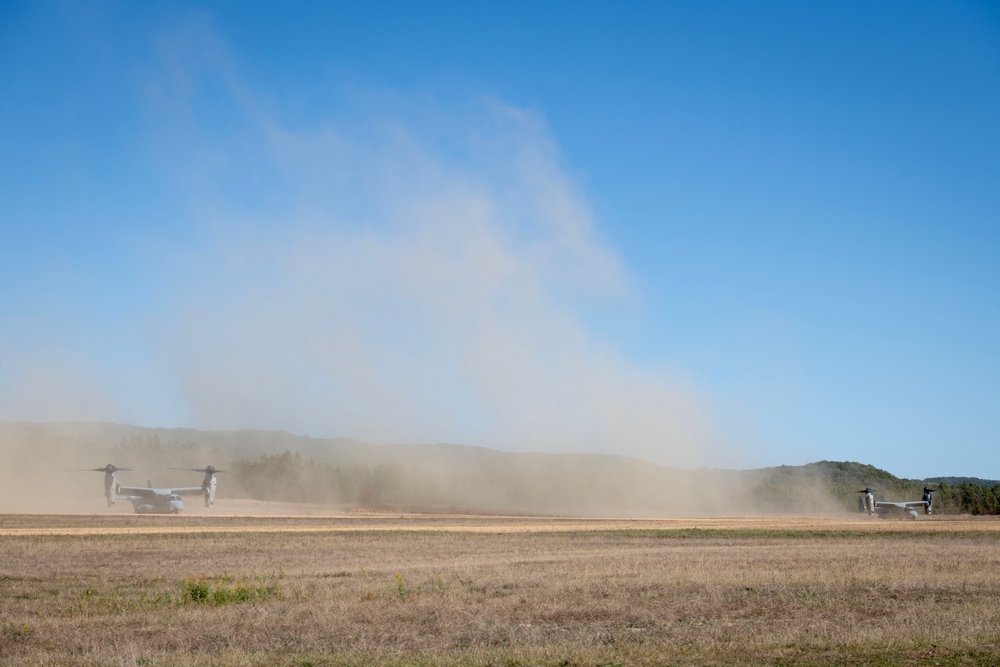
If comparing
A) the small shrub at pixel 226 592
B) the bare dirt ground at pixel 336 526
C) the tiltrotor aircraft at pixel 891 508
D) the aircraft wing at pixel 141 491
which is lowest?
the tiltrotor aircraft at pixel 891 508

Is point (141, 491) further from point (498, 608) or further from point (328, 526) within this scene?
point (498, 608)

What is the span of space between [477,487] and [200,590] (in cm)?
15218

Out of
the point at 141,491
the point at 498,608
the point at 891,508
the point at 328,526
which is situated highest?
the point at 141,491

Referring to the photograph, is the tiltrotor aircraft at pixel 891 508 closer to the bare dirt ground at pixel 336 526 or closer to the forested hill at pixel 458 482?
the forested hill at pixel 458 482

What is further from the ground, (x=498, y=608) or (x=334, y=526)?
(x=498, y=608)

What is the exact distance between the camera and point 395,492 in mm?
164625

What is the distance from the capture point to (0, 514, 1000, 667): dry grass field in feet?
51.3

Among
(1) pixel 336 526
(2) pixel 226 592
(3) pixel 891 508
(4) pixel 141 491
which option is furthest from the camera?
(3) pixel 891 508

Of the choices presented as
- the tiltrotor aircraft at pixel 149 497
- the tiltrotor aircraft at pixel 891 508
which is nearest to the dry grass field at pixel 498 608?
the tiltrotor aircraft at pixel 149 497

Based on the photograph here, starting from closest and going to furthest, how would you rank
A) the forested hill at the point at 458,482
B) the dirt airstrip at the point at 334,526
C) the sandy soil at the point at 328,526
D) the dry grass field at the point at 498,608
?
the dry grass field at the point at 498,608 < the dirt airstrip at the point at 334,526 < the sandy soil at the point at 328,526 < the forested hill at the point at 458,482

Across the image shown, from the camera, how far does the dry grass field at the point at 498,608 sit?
15641mm

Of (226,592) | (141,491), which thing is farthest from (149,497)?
(226,592)

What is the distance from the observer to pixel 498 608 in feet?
69.0

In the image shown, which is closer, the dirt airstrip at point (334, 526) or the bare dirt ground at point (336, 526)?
the dirt airstrip at point (334, 526)
